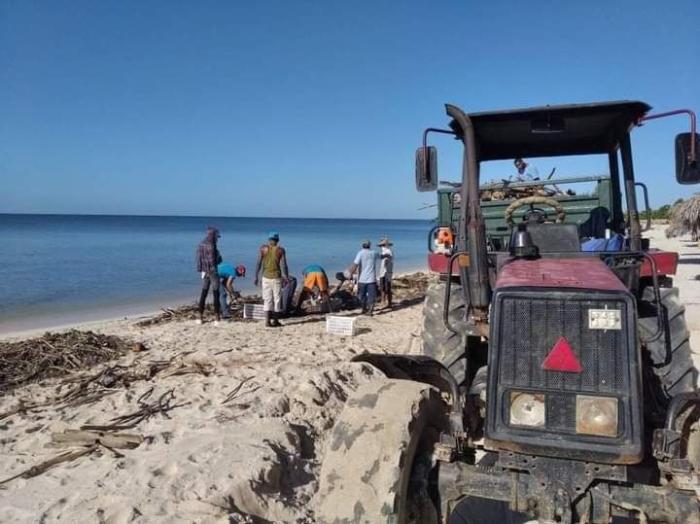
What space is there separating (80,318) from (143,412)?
9391mm

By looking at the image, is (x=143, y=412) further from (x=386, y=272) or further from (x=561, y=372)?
(x=386, y=272)

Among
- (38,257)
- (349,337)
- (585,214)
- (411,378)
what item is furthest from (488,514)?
(38,257)

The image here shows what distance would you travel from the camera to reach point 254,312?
35.3ft

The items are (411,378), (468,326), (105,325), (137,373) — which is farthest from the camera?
(105,325)

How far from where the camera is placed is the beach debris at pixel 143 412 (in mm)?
4715

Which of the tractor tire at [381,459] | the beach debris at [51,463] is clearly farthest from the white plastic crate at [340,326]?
the tractor tire at [381,459]

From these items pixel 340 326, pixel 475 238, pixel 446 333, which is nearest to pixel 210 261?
pixel 340 326

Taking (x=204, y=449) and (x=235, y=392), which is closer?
(x=204, y=449)

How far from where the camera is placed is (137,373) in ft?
21.5

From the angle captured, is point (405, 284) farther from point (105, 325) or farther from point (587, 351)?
point (587, 351)

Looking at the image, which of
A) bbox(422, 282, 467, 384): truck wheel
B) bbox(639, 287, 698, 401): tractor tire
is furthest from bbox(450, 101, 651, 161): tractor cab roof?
bbox(639, 287, 698, 401): tractor tire

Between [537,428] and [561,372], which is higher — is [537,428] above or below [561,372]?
below

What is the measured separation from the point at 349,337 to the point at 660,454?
21.7 ft

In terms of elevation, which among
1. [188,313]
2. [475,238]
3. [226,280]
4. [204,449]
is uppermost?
[475,238]
